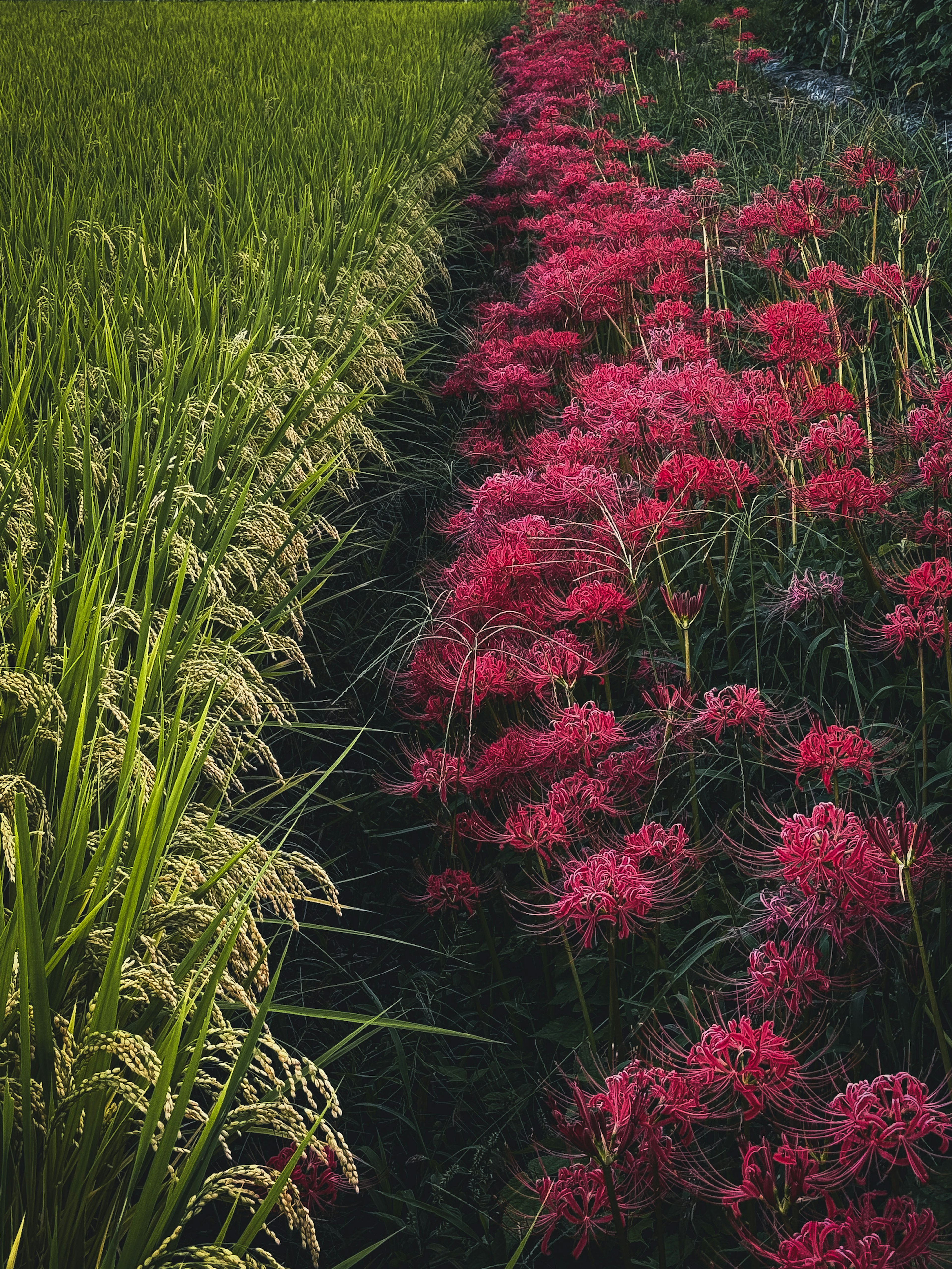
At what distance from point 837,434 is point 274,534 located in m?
1.10

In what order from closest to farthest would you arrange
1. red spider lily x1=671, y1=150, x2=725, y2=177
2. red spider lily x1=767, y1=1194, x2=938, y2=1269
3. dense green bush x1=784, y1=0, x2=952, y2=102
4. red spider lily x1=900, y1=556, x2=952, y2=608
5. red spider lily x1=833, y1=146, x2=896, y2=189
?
red spider lily x1=767, y1=1194, x2=938, y2=1269 → red spider lily x1=900, y1=556, x2=952, y2=608 → red spider lily x1=833, y1=146, x2=896, y2=189 → red spider lily x1=671, y1=150, x2=725, y2=177 → dense green bush x1=784, y1=0, x2=952, y2=102

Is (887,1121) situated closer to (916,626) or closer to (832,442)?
(916,626)

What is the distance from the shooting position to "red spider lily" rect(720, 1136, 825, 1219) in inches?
33.1

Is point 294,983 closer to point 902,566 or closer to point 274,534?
point 274,534

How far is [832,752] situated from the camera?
4.10 ft

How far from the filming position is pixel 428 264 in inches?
189

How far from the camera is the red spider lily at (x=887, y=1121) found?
0.80 m

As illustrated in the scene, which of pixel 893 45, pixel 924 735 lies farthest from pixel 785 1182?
pixel 893 45

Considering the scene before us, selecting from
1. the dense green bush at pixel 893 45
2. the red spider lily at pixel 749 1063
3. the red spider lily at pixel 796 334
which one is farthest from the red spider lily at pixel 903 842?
the dense green bush at pixel 893 45

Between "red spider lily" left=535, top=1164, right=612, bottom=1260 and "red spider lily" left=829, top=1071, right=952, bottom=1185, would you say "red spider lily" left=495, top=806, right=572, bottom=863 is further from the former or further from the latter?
"red spider lily" left=829, top=1071, right=952, bottom=1185

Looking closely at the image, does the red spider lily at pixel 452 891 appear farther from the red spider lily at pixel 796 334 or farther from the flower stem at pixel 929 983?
the red spider lily at pixel 796 334

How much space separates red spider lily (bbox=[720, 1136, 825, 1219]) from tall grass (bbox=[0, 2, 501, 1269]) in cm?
37

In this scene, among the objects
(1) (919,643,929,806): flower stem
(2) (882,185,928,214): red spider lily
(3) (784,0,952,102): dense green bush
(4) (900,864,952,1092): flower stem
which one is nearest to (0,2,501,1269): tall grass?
(4) (900,864,952,1092): flower stem

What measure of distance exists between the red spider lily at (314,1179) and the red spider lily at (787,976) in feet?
2.13
